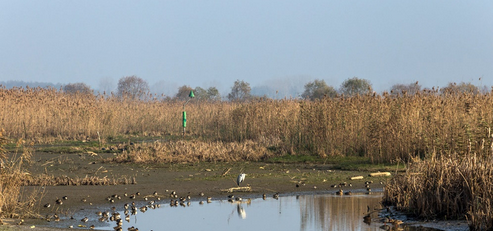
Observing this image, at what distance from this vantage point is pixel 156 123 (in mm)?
36062

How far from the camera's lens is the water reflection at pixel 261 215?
36.8ft

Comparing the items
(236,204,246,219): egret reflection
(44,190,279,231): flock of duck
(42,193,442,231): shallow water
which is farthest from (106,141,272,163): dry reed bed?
(236,204,246,219): egret reflection

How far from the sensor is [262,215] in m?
12.4

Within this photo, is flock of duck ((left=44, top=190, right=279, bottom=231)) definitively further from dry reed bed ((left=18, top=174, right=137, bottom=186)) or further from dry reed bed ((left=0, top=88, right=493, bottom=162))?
dry reed bed ((left=0, top=88, right=493, bottom=162))

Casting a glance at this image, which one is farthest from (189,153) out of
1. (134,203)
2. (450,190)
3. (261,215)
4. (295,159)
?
(450,190)

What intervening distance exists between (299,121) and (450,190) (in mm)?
12954

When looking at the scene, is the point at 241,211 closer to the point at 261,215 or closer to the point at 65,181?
the point at 261,215

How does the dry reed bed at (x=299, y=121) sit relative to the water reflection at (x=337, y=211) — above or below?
above

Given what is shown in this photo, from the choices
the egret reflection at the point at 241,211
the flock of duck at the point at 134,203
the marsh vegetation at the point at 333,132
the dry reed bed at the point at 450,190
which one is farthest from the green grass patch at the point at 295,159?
the dry reed bed at the point at 450,190

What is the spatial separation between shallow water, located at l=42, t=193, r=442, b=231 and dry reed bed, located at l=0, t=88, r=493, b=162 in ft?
7.41

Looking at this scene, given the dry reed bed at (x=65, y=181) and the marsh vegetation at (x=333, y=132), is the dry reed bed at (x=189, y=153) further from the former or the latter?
the dry reed bed at (x=65, y=181)

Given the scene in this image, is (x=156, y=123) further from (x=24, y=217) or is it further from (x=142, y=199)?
(x=24, y=217)

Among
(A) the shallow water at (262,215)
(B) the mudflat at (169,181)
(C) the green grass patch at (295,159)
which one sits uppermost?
(C) the green grass patch at (295,159)

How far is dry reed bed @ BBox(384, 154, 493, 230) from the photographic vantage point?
1023 cm
